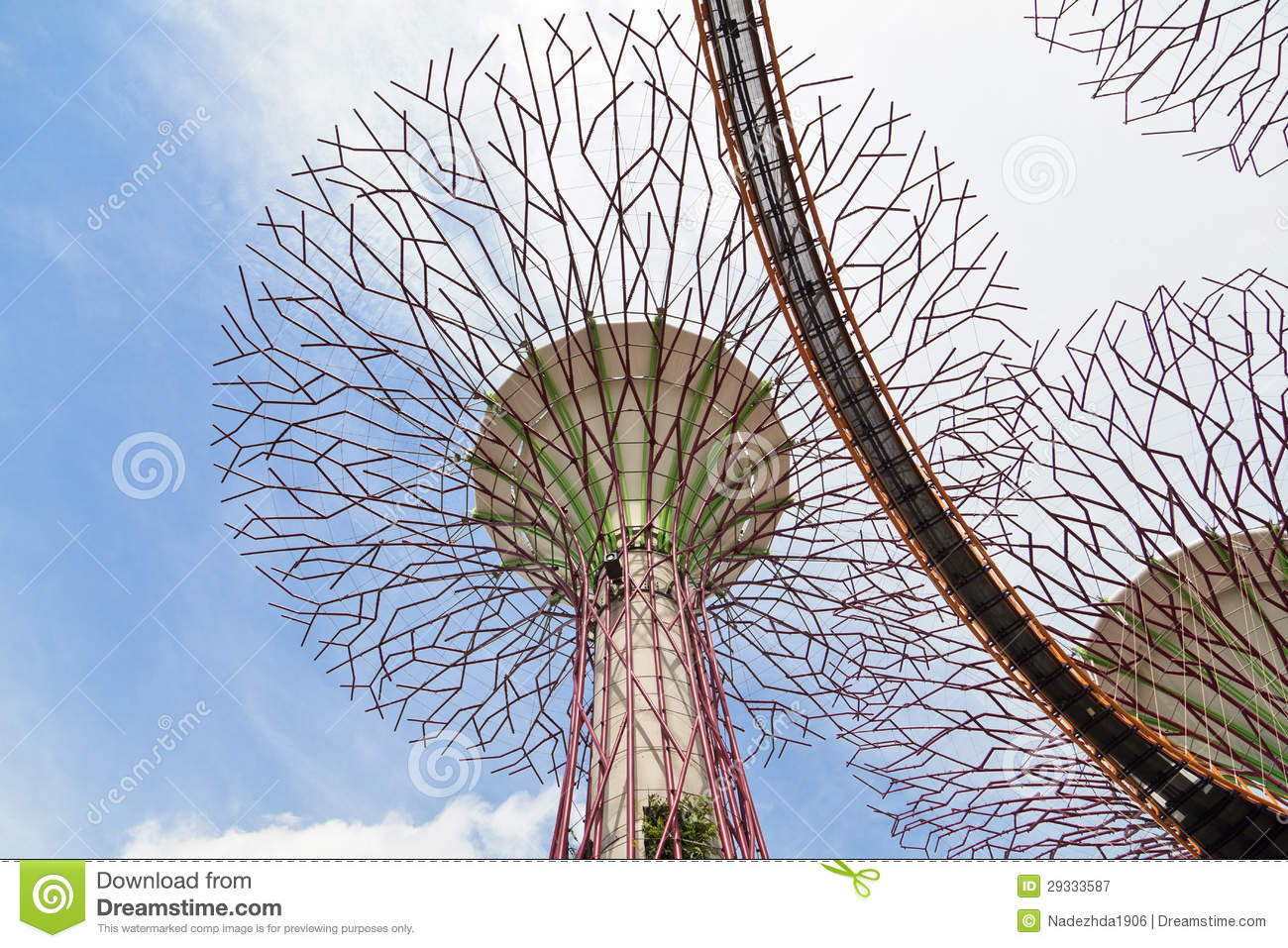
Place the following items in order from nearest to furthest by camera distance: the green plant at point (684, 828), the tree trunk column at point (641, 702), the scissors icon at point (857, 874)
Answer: the scissors icon at point (857, 874) → the green plant at point (684, 828) → the tree trunk column at point (641, 702)

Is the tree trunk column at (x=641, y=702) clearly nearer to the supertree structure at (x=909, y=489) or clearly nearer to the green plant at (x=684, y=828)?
the green plant at (x=684, y=828)

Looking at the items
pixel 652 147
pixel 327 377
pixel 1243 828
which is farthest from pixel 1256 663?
pixel 327 377

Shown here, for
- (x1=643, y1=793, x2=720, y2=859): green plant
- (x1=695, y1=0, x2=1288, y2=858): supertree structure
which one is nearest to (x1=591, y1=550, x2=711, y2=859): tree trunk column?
(x1=643, y1=793, x2=720, y2=859): green plant

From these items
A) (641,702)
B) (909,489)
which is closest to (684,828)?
(641,702)

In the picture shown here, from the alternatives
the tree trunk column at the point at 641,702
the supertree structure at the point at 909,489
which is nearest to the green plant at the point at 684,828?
the tree trunk column at the point at 641,702

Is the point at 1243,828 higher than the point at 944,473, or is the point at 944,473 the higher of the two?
the point at 944,473

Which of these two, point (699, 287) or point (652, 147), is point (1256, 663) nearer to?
point (699, 287)

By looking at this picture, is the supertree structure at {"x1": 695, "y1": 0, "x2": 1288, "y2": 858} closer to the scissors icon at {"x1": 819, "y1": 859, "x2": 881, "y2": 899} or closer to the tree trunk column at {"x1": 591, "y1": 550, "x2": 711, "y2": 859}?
the tree trunk column at {"x1": 591, "y1": 550, "x2": 711, "y2": 859}
